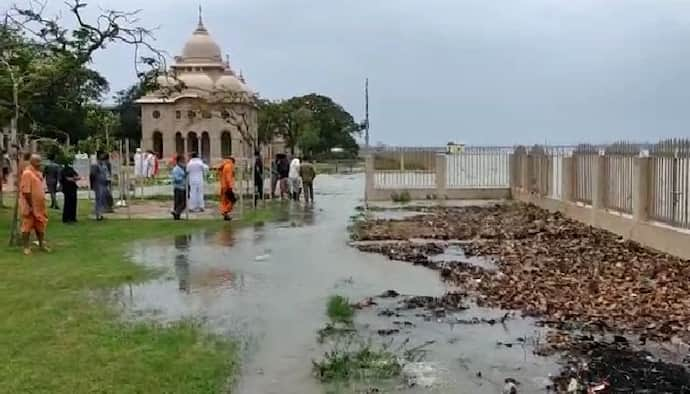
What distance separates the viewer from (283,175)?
1180 inches

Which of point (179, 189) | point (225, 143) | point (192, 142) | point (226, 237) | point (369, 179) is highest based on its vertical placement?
point (192, 142)

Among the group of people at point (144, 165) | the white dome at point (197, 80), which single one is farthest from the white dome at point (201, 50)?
the group of people at point (144, 165)

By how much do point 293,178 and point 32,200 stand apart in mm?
15759

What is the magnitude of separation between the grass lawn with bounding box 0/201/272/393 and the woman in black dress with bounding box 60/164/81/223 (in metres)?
6.92

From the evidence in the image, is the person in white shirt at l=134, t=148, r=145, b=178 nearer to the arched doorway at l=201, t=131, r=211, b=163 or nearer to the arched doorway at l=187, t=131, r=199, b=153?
the arched doorway at l=201, t=131, r=211, b=163

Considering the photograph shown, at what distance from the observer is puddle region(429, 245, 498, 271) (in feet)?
42.6

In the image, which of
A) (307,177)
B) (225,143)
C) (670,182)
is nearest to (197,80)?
(225,143)

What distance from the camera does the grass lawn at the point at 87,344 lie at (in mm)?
6484

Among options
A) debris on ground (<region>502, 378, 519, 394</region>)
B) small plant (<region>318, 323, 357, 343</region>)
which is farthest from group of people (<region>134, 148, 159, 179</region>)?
debris on ground (<region>502, 378, 519, 394</region>)

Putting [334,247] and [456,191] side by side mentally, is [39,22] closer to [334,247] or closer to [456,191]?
[334,247]

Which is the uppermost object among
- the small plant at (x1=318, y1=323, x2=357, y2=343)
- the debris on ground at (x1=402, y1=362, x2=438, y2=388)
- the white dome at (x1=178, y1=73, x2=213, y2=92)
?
the white dome at (x1=178, y1=73, x2=213, y2=92)

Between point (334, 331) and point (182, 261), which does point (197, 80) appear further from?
point (334, 331)

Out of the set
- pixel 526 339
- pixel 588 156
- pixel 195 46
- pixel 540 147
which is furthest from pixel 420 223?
pixel 195 46

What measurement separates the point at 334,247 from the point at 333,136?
251ft
